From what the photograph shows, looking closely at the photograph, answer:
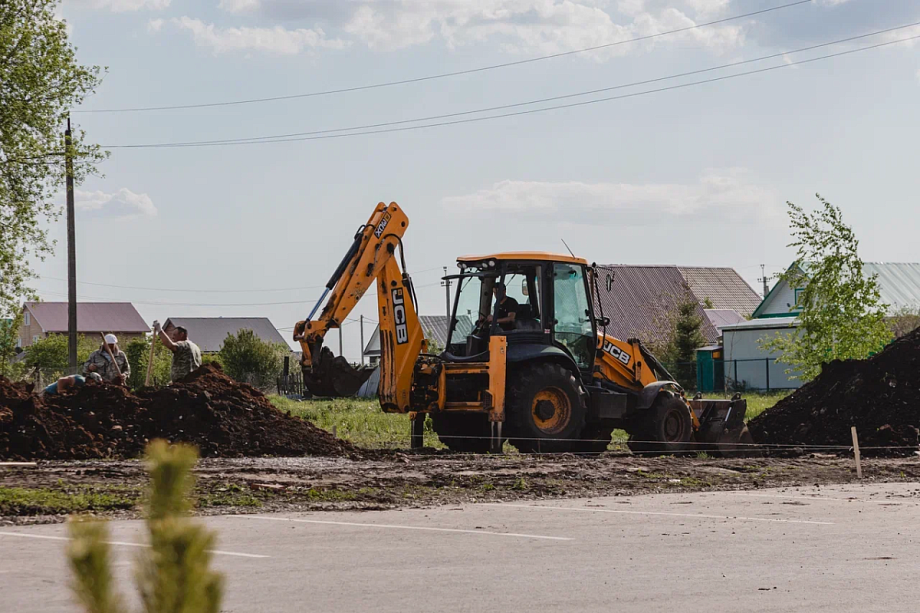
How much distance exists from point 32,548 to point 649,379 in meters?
13.7

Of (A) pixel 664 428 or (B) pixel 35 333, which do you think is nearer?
(A) pixel 664 428

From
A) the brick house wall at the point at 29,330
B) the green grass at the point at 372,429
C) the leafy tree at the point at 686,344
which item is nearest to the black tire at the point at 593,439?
the green grass at the point at 372,429

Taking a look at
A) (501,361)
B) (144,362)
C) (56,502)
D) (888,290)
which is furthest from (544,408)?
(888,290)

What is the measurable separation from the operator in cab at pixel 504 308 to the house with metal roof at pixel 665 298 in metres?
54.9

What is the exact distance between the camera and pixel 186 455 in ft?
4.92

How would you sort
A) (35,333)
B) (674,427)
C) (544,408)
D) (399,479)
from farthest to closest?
(35,333)
(674,427)
(544,408)
(399,479)

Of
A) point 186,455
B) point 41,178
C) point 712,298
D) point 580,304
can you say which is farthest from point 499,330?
point 712,298

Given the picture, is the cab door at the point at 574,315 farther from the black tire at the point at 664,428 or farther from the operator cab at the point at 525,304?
the black tire at the point at 664,428

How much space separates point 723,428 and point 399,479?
27.2 feet

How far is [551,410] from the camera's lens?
1956 cm

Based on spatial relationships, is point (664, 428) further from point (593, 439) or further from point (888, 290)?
point (888, 290)

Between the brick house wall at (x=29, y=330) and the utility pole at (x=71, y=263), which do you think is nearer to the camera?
the utility pole at (x=71, y=263)

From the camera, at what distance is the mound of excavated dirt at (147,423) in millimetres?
18094

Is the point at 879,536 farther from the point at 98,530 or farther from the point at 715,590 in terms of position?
the point at 98,530
